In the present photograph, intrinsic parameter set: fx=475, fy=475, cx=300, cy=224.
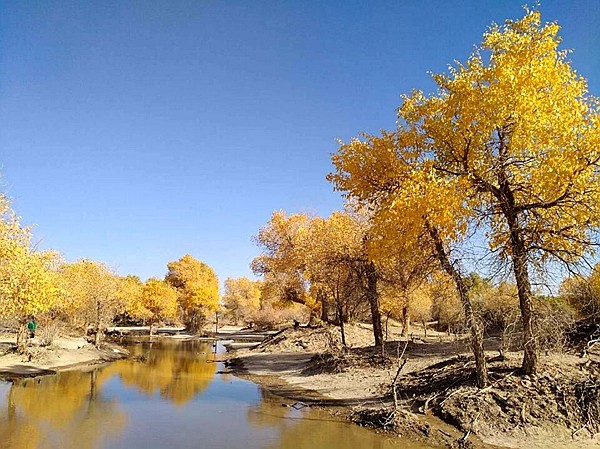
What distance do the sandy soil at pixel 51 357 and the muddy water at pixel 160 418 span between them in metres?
2.54

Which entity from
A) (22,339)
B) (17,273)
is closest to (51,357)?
(22,339)

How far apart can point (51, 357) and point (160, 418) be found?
687 inches

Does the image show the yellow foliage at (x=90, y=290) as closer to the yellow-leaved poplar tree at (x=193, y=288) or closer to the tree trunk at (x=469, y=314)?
the yellow-leaved poplar tree at (x=193, y=288)

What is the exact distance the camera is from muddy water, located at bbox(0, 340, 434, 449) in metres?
12.4

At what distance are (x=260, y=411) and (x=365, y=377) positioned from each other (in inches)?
218

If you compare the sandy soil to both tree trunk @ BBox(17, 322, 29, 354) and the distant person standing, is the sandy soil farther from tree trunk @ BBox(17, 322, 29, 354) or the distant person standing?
the distant person standing

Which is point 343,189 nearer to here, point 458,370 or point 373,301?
point 458,370

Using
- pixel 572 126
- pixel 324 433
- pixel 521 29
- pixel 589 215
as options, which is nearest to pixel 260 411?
pixel 324 433

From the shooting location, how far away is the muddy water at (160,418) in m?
12.4

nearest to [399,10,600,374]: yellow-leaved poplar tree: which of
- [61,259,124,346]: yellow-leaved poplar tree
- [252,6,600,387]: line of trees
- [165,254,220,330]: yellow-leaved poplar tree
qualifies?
[252,6,600,387]: line of trees

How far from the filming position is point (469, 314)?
12672 mm

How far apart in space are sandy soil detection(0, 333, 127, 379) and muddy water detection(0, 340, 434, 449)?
8.32 feet

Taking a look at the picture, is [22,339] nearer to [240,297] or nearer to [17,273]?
[17,273]

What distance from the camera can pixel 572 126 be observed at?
37.4 feet
